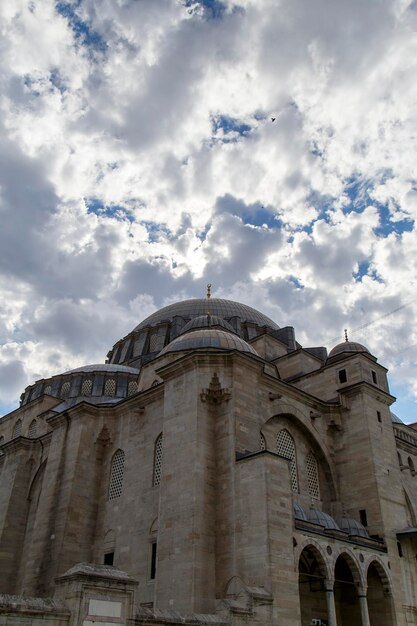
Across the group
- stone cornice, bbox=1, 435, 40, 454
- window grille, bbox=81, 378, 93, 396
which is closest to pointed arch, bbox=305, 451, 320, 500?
stone cornice, bbox=1, 435, 40, 454

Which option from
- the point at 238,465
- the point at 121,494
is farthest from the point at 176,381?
the point at 121,494

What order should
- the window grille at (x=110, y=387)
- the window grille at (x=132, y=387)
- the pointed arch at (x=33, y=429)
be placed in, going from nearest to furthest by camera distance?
the pointed arch at (x=33, y=429) → the window grille at (x=132, y=387) → the window grille at (x=110, y=387)

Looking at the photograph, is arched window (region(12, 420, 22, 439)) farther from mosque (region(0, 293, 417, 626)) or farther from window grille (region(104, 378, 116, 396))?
window grille (region(104, 378, 116, 396))

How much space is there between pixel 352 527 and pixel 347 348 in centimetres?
826

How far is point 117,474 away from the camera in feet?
73.1

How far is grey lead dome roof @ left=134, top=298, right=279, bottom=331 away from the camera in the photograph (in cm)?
3597

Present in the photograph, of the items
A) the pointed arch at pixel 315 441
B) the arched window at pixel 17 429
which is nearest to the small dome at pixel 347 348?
the pointed arch at pixel 315 441

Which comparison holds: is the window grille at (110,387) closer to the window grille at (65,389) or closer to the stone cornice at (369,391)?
the window grille at (65,389)

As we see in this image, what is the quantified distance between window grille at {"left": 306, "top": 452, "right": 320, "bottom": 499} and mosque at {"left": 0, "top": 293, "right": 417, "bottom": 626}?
0.18 ft

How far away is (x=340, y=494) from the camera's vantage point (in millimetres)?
21906

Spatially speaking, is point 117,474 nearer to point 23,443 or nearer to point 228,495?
point 228,495

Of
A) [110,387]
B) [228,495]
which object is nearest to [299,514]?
[228,495]

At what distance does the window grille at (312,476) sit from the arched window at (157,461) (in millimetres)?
5910

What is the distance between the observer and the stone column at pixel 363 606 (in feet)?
57.0
